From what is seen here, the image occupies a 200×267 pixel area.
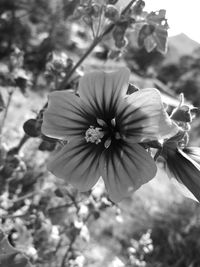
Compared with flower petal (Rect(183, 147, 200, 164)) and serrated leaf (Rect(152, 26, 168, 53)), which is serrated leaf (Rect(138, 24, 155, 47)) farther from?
flower petal (Rect(183, 147, 200, 164))

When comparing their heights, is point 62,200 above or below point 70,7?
below

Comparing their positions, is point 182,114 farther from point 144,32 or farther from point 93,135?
point 144,32

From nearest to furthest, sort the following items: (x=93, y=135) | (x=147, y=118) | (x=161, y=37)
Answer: (x=147, y=118) < (x=93, y=135) < (x=161, y=37)

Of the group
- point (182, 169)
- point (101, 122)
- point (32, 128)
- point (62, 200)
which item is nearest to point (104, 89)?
point (101, 122)

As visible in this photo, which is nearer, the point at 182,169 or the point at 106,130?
the point at 182,169

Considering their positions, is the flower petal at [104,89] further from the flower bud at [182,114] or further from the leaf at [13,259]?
the leaf at [13,259]

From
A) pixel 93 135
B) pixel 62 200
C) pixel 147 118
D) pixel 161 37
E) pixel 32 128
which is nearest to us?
pixel 147 118

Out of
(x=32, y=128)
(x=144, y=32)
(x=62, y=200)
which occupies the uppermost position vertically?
(x=144, y=32)
